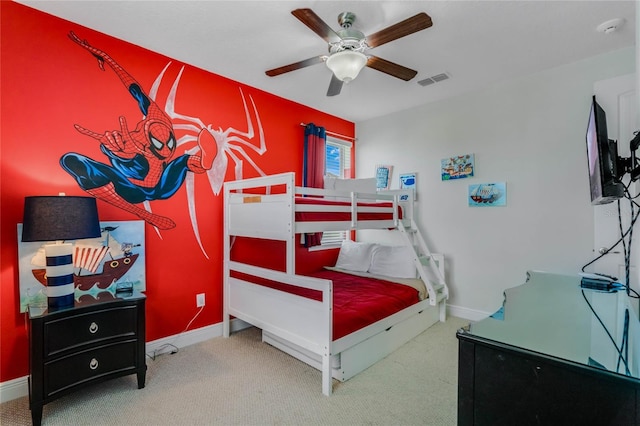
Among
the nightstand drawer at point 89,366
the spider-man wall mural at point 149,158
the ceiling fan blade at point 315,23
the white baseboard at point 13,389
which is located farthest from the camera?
the spider-man wall mural at point 149,158

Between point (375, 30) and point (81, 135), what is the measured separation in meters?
2.30

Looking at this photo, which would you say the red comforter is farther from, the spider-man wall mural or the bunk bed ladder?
the spider-man wall mural

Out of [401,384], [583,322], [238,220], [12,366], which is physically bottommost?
[401,384]

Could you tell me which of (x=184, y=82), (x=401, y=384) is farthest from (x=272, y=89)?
(x=401, y=384)

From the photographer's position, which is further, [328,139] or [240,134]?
[328,139]

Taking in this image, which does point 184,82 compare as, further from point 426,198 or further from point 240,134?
point 426,198

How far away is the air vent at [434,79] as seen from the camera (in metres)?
2.98

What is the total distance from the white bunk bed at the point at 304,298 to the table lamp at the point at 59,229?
1132 millimetres

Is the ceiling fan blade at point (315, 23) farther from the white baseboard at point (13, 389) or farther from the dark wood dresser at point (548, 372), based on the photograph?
the white baseboard at point (13, 389)

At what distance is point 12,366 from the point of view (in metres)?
1.97

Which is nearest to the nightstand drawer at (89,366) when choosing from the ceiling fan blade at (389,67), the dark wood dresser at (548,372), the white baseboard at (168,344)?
the white baseboard at (168,344)

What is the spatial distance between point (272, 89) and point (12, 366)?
3.11 m

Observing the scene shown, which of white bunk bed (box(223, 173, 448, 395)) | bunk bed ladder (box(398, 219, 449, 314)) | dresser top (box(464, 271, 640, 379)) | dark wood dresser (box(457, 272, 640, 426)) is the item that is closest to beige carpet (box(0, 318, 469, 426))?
white bunk bed (box(223, 173, 448, 395))

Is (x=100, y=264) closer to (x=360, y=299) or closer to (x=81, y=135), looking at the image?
(x=81, y=135)
